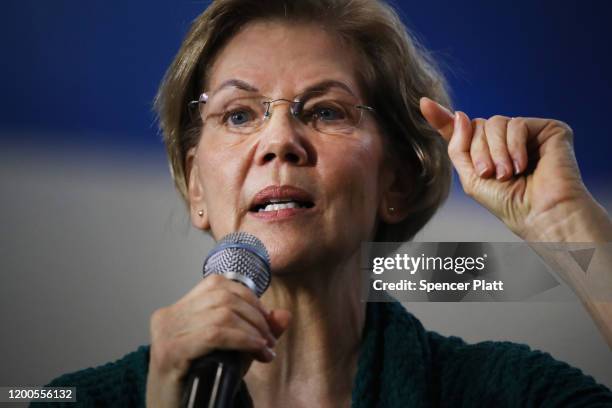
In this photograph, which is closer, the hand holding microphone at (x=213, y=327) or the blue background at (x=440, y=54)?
the hand holding microphone at (x=213, y=327)

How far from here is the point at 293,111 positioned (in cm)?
154

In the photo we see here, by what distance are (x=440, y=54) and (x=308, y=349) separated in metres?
0.91

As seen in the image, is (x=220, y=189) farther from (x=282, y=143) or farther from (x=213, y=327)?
(x=213, y=327)

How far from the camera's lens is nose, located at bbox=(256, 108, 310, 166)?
145 centimetres

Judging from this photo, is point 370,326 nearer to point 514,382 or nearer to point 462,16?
point 514,382

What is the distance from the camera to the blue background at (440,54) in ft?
6.72

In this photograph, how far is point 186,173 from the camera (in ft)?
6.12

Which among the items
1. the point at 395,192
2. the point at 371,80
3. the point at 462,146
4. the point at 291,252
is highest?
the point at 371,80

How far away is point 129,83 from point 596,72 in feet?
4.21

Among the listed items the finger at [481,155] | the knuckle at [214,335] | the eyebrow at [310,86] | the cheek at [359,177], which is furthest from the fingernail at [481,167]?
the knuckle at [214,335]

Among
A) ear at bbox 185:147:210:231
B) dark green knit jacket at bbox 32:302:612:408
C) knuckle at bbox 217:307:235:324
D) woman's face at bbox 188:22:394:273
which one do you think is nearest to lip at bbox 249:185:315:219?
woman's face at bbox 188:22:394:273

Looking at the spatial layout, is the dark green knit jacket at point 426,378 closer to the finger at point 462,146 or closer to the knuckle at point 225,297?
the finger at point 462,146

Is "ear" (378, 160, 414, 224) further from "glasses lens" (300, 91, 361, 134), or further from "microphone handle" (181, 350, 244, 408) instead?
"microphone handle" (181, 350, 244, 408)

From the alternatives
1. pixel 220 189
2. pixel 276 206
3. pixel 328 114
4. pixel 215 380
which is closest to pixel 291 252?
pixel 276 206
